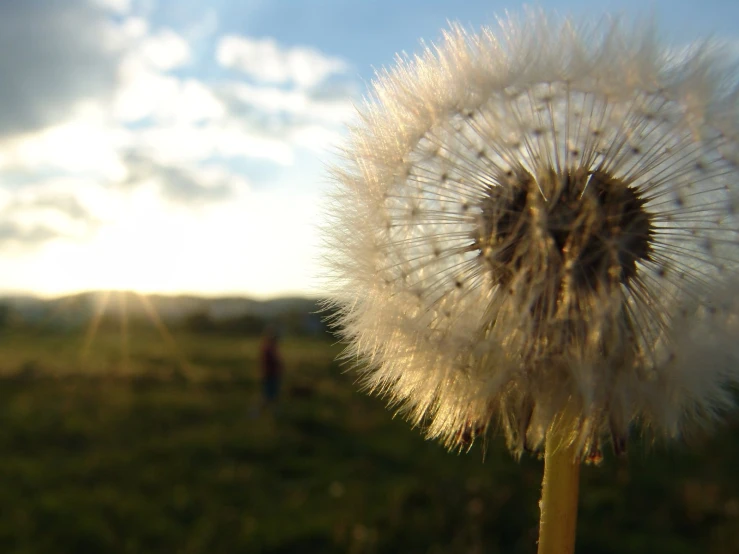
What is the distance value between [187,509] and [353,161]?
27.7ft

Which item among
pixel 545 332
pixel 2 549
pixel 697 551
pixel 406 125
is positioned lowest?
pixel 2 549

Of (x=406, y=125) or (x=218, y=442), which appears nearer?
(x=406, y=125)

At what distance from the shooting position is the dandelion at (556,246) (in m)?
1.59

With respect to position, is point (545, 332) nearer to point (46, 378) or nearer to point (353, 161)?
point (353, 161)

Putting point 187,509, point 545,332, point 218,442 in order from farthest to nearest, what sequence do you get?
point 218,442 → point 187,509 → point 545,332

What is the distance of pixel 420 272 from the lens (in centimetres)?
202

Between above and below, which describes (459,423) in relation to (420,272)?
below

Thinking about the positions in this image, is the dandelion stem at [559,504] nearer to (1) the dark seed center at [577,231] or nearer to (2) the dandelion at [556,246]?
(2) the dandelion at [556,246]

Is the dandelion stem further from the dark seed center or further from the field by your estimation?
the dark seed center

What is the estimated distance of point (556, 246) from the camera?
1694 millimetres

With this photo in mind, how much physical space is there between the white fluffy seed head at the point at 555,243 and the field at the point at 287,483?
29 centimetres

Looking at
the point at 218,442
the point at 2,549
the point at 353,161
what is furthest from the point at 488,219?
the point at 218,442

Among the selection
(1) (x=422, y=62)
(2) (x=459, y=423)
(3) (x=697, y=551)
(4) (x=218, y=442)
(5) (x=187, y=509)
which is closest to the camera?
(2) (x=459, y=423)

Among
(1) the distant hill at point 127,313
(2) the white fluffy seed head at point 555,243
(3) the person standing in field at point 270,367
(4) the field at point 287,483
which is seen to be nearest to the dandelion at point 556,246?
(2) the white fluffy seed head at point 555,243
